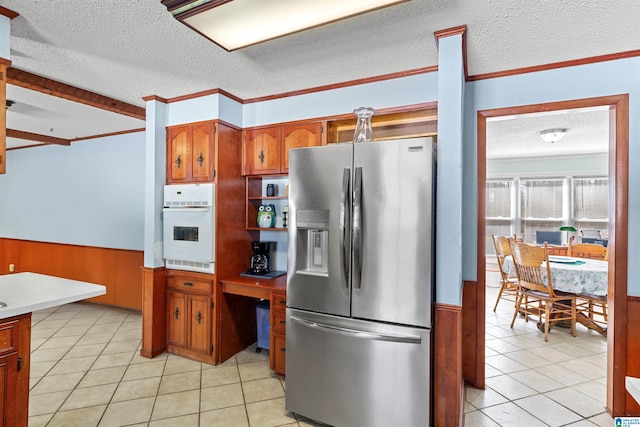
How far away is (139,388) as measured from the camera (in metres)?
2.71

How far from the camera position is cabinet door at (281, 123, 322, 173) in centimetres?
303

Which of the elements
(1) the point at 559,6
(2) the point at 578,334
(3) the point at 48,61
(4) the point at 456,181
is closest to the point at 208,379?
(4) the point at 456,181

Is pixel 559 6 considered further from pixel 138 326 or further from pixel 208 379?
pixel 138 326

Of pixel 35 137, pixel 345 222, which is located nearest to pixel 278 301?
pixel 345 222

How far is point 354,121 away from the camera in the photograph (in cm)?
297

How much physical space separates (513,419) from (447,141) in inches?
79.2

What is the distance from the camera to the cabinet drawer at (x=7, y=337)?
1648mm

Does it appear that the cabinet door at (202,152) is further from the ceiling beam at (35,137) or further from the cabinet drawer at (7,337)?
the ceiling beam at (35,137)

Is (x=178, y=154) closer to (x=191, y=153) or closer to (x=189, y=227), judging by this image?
(x=191, y=153)

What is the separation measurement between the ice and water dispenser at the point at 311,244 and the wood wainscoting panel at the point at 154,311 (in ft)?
5.79

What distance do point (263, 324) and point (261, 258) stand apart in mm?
654

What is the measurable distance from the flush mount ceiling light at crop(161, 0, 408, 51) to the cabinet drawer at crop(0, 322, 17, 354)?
1.79m

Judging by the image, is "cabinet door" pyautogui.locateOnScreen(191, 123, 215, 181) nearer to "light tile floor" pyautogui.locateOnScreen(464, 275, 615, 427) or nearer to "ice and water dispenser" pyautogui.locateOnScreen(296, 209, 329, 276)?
"ice and water dispenser" pyautogui.locateOnScreen(296, 209, 329, 276)

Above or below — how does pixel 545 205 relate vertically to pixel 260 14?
below
